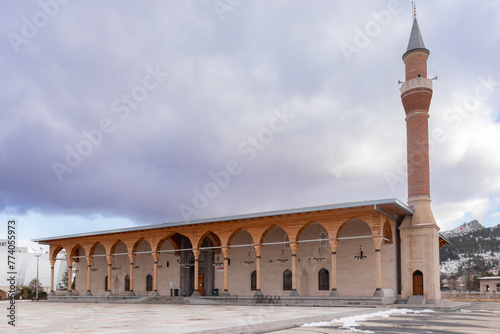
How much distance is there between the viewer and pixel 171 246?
111 feet

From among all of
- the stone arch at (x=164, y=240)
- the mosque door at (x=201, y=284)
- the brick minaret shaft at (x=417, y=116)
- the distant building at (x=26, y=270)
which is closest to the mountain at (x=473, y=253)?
the distant building at (x=26, y=270)

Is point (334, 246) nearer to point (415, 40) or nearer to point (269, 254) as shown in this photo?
point (269, 254)

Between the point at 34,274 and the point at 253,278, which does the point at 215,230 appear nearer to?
the point at 253,278

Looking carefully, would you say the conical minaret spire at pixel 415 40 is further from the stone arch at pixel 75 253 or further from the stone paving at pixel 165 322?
the stone arch at pixel 75 253

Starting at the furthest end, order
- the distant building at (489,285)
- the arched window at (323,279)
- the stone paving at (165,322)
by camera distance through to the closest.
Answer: the distant building at (489,285) < the arched window at (323,279) < the stone paving at (165,322)

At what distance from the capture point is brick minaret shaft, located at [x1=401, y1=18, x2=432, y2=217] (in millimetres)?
→ 25672

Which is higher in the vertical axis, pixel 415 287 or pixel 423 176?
pixel 423 176

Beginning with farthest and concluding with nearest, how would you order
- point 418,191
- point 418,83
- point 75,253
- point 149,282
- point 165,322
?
point 75,253 → point 149,282 → point 418,83 → point 418,191 → point 165,322

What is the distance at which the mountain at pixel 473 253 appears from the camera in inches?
4635

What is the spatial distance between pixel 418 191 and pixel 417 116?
4213 millimetres

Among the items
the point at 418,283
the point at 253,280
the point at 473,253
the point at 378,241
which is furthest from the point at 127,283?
the point at 473,253

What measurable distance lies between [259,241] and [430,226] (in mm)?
9082

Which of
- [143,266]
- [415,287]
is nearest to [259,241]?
[415,287]

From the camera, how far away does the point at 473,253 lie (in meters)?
128
